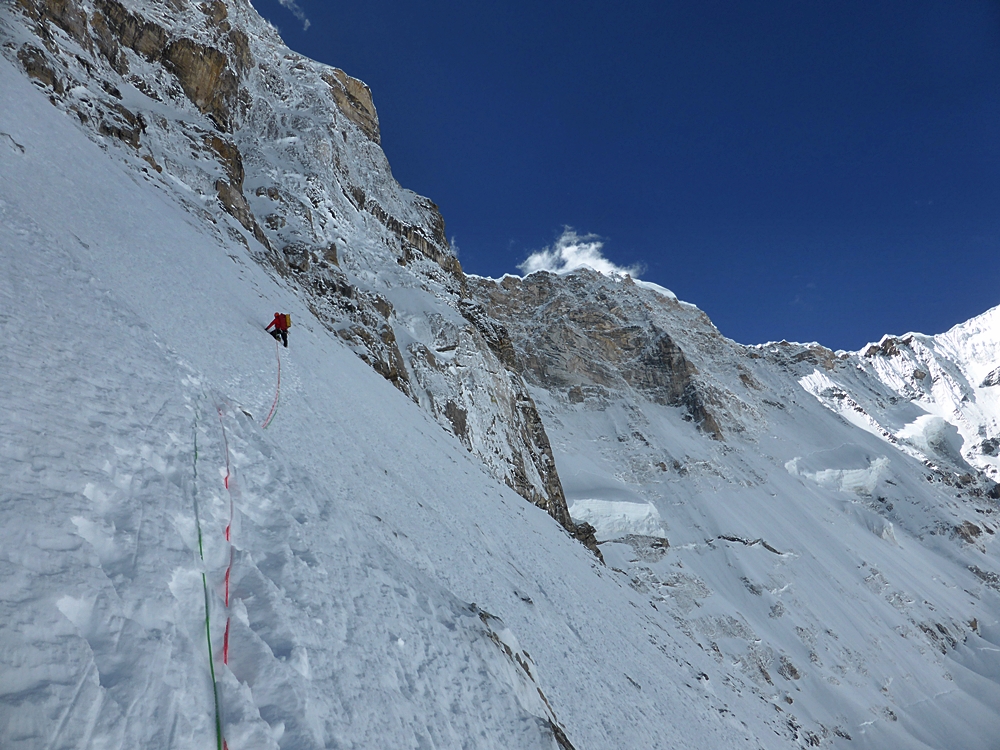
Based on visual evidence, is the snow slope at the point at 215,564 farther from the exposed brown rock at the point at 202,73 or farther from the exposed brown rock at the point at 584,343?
the exposed brown rock at the point at 584,343

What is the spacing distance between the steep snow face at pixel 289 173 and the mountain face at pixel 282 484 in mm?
253

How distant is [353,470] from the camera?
891 centimetres

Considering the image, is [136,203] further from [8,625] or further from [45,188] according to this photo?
[8,625]

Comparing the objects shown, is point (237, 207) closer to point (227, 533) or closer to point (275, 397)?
point (275, 397)

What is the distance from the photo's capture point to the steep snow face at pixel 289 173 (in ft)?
74.8

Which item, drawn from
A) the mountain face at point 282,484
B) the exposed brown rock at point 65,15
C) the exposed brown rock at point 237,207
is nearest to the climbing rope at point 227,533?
the mountain face at point 282,484

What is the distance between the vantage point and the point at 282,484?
19.2ft

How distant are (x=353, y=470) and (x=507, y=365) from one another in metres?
38.0

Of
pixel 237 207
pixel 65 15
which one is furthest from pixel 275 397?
pixel 65 15

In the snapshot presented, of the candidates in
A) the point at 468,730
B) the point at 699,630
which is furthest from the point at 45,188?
the point at 699,630

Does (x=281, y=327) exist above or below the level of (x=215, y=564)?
above

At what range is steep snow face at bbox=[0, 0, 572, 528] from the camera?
2280cm

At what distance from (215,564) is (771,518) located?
279 ft

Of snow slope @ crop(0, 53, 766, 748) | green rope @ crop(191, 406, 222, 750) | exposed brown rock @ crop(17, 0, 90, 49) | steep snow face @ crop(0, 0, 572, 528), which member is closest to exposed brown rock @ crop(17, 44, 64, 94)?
steep snow face @ crop(0, 0, 572, 528)
